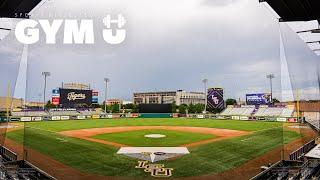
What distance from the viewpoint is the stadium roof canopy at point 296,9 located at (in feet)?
44.3

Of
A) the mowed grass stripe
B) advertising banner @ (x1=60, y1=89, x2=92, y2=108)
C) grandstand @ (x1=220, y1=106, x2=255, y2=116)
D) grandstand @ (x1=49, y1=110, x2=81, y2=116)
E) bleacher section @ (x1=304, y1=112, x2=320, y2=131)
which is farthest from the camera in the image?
grandstand @ (x1=220, y1=106, x2=255, y2=116)

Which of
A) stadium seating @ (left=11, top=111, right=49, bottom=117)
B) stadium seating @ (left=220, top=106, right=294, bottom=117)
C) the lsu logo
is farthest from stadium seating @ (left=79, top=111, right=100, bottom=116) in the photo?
the lsu logo

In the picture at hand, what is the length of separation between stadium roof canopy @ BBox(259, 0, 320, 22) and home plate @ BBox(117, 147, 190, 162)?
31.0ft

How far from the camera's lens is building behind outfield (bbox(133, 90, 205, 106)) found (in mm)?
132125

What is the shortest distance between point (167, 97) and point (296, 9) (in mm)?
118873

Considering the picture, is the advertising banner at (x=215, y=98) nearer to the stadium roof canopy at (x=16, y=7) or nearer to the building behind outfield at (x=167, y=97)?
the stadium roof canopy at (x=16, y=7)

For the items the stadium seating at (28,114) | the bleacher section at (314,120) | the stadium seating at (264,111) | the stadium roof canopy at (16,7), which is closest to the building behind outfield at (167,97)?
the stadium seating at (264,111)

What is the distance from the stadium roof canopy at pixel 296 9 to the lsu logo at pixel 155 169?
28.4ft

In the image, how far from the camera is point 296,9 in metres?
14.6

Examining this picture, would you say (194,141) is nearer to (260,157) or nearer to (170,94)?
(260,157)

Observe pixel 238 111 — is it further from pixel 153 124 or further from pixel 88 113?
pixel 88 113

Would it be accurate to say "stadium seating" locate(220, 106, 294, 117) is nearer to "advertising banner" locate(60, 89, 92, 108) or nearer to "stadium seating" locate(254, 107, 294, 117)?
"stadium seating" locate(254, 107, 294, 117)

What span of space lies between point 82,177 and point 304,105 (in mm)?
42076

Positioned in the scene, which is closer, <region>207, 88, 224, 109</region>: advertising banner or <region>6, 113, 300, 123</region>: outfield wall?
<region>6, 113, 300, 123</region>: outfield wall
